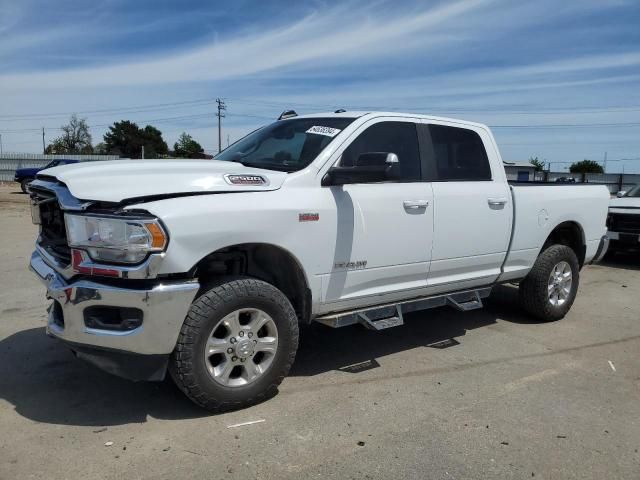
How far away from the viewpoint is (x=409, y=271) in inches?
179

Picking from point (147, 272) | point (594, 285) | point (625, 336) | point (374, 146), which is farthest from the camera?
point (594, 285)

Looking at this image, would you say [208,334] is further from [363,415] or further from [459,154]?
[459,154]

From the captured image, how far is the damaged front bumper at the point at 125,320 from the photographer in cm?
319

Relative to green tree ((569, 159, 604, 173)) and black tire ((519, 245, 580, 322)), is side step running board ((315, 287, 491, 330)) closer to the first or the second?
black tire ((519, 245, 580, 322))

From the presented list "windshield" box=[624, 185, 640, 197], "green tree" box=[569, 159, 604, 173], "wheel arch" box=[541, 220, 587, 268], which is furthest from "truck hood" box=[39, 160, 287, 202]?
"green tree" box=[569, 159, 604, 173]

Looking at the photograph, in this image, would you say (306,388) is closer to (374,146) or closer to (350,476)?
(350,476)

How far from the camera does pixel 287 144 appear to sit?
454cm

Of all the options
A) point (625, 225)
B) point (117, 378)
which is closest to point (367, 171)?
point (117, 378)

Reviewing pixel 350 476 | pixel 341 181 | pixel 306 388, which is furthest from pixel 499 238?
pixel 350 476

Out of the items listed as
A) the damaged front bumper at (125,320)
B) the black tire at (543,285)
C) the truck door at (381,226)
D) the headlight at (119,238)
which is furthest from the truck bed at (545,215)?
the headlight at (119,238)

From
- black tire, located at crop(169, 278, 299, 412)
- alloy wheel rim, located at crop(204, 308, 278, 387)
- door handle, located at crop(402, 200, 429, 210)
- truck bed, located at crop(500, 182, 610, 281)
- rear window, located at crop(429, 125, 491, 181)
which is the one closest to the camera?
black tire, located at crop(169, 278, 299, 412)

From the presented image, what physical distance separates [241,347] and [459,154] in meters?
2.77

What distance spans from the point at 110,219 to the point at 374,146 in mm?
2179

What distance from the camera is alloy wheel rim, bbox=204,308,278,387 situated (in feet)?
11.6
